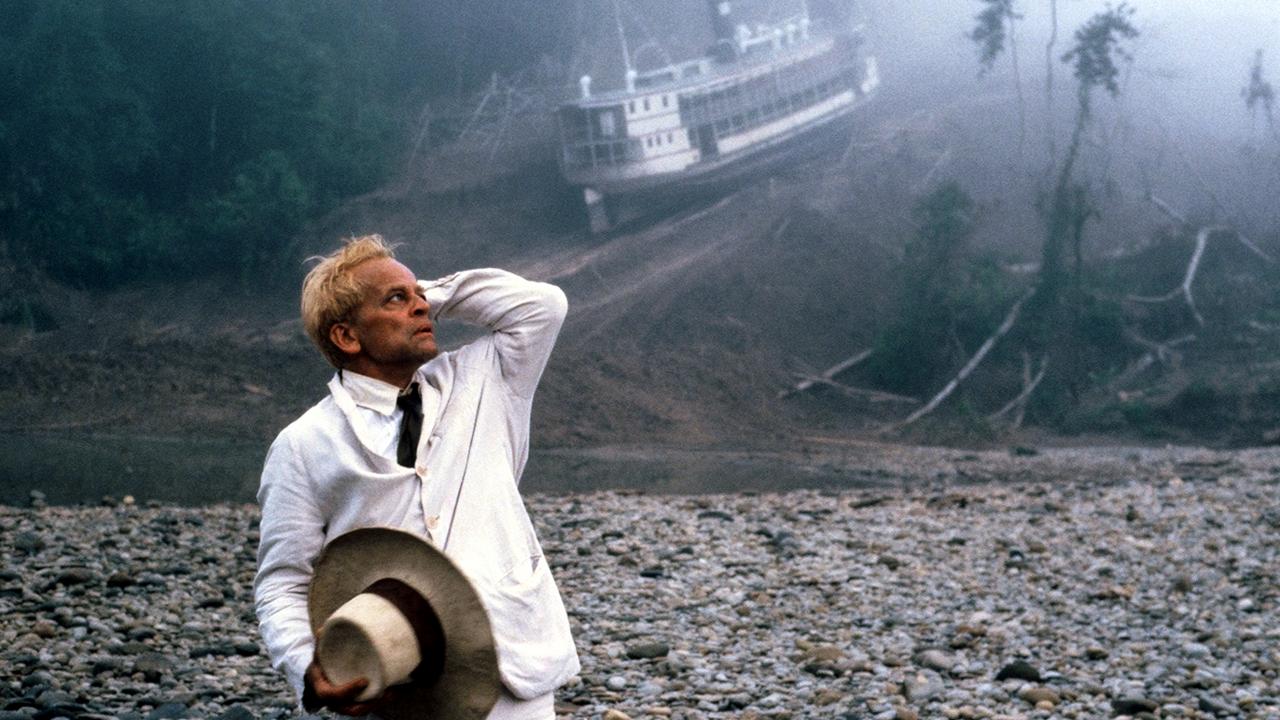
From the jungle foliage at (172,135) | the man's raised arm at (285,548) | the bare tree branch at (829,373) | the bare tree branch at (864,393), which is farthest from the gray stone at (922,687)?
the jungle foliage at (172,135)

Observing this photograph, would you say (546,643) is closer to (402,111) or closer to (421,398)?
(421,398)

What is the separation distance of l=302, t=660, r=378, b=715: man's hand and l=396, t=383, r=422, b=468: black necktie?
46 centimetres

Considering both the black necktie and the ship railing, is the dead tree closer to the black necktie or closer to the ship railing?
the ship railing

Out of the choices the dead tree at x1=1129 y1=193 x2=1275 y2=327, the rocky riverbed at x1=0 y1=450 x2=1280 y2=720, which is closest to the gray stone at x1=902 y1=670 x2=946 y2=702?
the rocky riverbed at x1=0 y1=450 x2=1280 y2=720

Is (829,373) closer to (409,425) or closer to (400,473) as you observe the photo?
(409,425)

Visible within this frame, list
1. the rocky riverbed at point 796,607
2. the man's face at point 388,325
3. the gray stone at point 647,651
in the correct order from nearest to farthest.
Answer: the man's face at point 388,325 → the rocky riverbed at point 796,607 → the gray stone at point 647,651

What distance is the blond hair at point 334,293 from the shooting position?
9.39ft

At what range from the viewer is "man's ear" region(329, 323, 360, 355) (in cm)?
289

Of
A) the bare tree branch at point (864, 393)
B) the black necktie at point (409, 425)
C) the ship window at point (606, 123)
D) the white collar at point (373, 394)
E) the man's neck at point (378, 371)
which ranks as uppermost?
the man's neck at point (378, 371)

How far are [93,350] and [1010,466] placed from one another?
36.8ft

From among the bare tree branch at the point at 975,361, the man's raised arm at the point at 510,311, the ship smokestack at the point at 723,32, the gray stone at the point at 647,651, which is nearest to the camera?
the man's raised arm at the point at 510,311

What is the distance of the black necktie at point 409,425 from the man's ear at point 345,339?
13cm

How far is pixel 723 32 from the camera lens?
81.3ft

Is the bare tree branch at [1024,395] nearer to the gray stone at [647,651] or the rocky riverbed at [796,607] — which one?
the rocky riverbed at [796,607]
